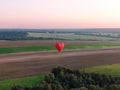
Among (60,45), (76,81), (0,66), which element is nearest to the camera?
(76,81)

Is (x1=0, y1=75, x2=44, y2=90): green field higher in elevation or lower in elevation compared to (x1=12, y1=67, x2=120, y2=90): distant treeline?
lower

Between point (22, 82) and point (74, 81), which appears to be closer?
point (74, 81)

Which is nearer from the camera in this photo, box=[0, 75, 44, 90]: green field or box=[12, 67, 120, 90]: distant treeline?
box=[12, 67, 120, 90]: distant treeline

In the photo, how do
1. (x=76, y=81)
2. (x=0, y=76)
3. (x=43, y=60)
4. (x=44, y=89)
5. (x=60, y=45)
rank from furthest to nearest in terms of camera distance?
1. (x=60, y=45)
2. (x=43, y=60)
3. (x=0, y=76)
4. (x=76, y=81)
5. (x=44, y=89)

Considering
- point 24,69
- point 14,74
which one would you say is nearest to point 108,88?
point 14,74

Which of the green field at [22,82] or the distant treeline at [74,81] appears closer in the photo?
the distant treeline at [74,81]

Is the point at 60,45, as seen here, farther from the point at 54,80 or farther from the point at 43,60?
the point at 54,80

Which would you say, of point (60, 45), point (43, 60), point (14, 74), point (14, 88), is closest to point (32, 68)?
point (14, 74)

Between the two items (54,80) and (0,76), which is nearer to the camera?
(54,80)

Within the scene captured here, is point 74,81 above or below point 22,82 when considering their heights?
above

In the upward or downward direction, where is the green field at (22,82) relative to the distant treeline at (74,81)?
downward
